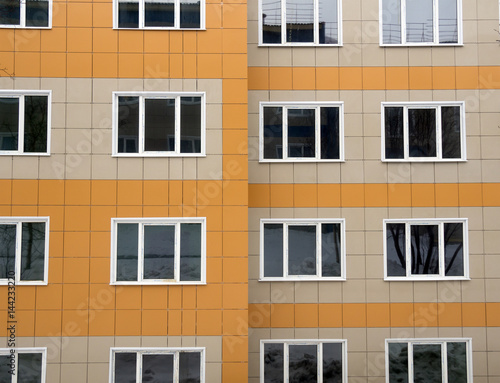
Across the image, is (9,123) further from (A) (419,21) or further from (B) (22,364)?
(A) (419,21)

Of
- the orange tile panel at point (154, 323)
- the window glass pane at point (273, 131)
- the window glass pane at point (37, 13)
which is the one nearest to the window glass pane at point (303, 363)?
the orange tile panel at point (154, 323)

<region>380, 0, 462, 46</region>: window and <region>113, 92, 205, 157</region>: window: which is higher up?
<region>380, 0, 462, 46</region>: window

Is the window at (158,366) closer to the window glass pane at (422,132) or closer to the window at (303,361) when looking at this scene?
the window at (303,361)

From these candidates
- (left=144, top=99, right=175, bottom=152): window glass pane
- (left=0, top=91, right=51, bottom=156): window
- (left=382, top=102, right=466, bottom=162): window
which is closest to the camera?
(left=0, top=91, right=51, bottom=156): window

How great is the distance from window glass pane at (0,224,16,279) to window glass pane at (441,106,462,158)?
10.2 metres

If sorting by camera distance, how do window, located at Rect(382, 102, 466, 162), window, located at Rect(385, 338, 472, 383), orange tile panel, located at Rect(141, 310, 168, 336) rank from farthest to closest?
1. window, located at Rect(382, 102, 466, 162)
2. window, located at Rect(385, 338, 472, 383)
3. orange tile panel, located at Rect(141, 310, 168, 336)

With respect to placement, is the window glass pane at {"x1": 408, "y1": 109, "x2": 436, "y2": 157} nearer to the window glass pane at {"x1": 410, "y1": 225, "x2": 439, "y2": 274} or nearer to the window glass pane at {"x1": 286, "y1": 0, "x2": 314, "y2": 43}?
the window glass pane at {"x1": 410, "y1": 225, "x2": 439, "y2": 274}

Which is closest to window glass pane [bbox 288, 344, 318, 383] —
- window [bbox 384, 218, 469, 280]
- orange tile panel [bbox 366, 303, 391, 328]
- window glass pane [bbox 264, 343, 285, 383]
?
window glass pane [bbox 264, 343, 285, 383]

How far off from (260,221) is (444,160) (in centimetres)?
469

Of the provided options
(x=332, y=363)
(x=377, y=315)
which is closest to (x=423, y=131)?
(x=377, y=315)

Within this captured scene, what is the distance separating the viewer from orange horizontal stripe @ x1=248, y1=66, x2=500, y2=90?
14.4 meters

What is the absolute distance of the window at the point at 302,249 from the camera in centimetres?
1409

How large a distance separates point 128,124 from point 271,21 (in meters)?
4.61

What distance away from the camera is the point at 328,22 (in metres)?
14.7
